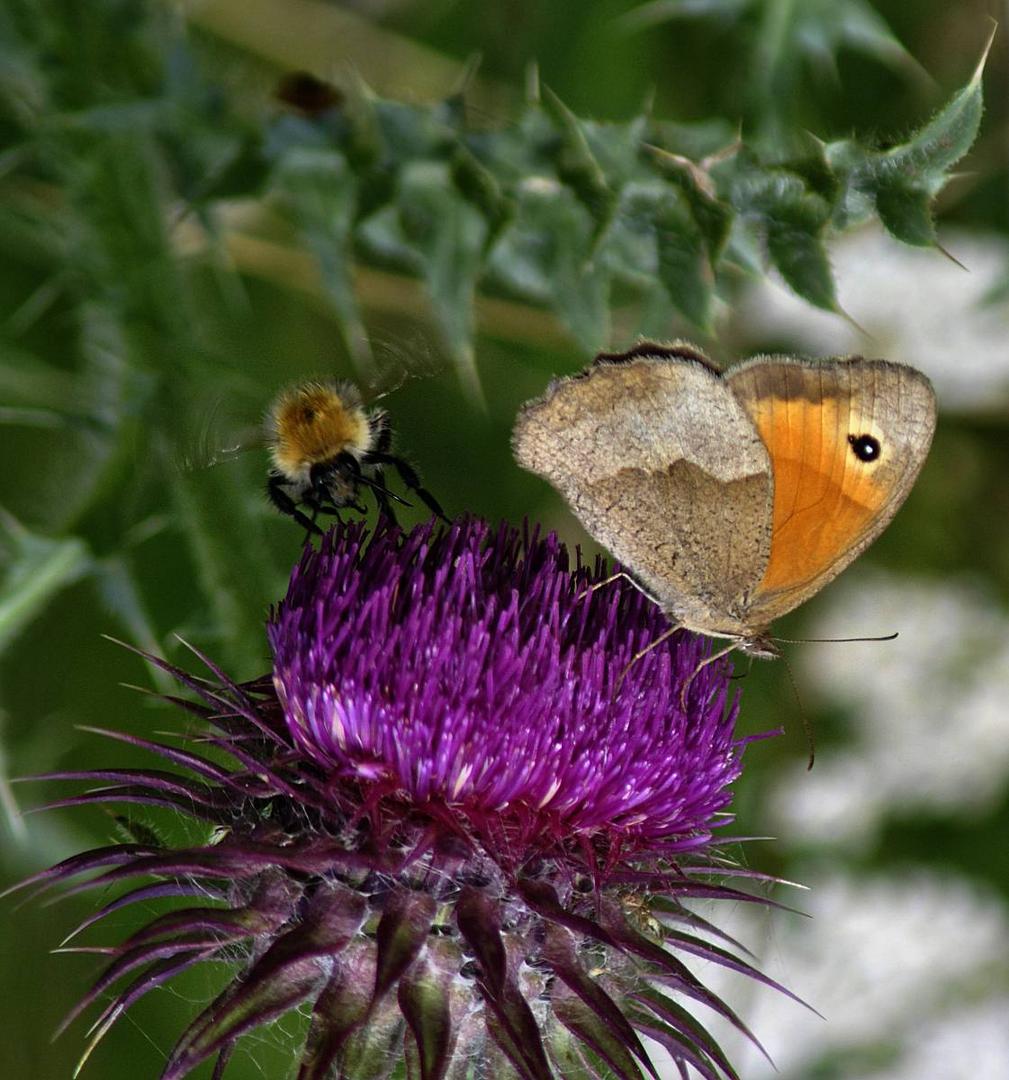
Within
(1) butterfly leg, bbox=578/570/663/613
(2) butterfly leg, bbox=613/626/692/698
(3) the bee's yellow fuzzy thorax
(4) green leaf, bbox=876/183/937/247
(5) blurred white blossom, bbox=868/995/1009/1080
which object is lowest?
(5) blurred white blossom, bbox=868/995/1009/1080

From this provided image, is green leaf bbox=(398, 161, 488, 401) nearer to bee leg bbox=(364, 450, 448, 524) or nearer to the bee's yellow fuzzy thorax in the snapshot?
A: bee leg bbox=(364, 450, 448, 524)

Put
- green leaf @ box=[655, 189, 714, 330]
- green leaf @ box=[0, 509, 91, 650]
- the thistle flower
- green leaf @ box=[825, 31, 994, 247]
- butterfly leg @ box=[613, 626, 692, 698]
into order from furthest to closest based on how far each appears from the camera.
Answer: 1. green leaf @ box=[655, 189, 714, 330]
2. green leaf @ box=[0, 509, 91, 650]
3. green leaf @ box=[825, 31, 994, 247]
4. butterfly leg @ box=[613, 626, 692, 698]
5. the thistle flower

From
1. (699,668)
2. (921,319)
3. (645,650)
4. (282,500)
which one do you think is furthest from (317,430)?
(921,319)

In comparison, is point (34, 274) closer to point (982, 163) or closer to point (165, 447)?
point (165, 447)

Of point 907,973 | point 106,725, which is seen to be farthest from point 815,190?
point 907,973

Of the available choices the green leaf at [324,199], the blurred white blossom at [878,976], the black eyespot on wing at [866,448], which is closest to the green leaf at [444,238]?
the green leaf at [324,199]

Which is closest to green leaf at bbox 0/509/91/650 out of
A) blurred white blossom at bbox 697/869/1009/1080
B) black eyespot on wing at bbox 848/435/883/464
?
black eyespot on wing at bbox 848/435/883/464

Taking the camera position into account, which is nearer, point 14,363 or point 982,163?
point 14,363
